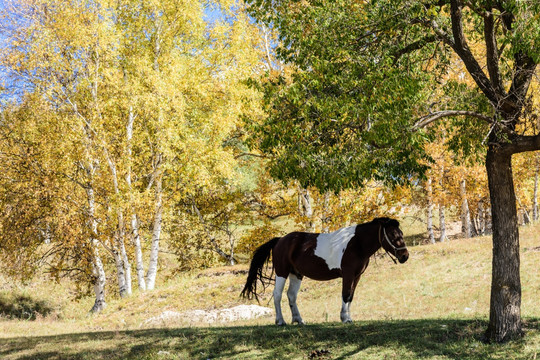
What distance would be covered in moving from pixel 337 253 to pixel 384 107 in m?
4.06

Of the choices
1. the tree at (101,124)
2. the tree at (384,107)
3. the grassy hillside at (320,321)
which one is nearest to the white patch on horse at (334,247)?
the grassy hillside at (320,321)

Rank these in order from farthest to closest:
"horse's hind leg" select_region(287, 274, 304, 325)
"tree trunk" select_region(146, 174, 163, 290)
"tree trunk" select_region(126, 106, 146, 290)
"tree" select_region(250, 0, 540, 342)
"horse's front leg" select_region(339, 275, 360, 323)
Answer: "tree trunk" select_region(146, 174, 163, 290) → "tree trunk" select_region(126, 106, 146, 290) → "horse's hind leg" select_region(287, 274, 304, 325) → "horse's front leg" select_region(339, 275, 360, 323) → "tree" select_region(250, 0, 540, 342)

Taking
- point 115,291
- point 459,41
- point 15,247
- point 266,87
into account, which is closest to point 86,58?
point 15,247

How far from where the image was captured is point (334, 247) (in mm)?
12328

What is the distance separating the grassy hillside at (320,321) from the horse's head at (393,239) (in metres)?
1.67

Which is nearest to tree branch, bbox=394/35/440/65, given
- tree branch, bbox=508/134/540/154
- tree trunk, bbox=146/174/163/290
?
tree branch, bbox=508/134/540/154

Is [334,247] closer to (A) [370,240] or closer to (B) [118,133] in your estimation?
(A) [370,240]

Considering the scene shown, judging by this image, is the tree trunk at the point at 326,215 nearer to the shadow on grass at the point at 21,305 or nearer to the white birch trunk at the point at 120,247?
the white birch trunk at the point at 120,247

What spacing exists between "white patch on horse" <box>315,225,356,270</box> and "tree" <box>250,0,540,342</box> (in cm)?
211

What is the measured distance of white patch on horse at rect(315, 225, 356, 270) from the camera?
12.2 metres

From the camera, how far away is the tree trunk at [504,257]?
32.8ft

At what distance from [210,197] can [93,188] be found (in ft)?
28.7

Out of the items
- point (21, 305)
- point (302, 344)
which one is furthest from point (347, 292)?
point (21, 305)

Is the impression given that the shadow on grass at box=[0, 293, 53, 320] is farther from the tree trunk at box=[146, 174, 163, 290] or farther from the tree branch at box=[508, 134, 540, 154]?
the tree branch at box=[508, 134, 540, 154]
